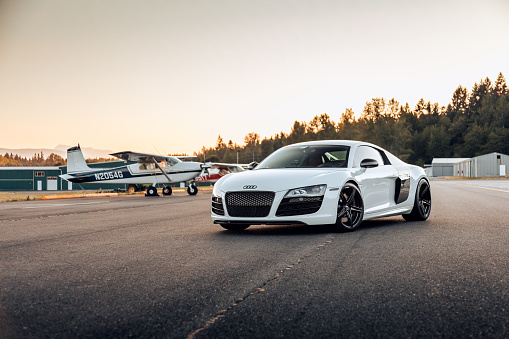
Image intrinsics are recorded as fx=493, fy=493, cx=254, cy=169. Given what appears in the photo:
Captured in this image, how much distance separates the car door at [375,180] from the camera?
8.33 meters

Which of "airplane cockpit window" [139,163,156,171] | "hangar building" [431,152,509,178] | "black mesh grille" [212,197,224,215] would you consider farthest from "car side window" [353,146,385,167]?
"hangar building" [431,152,509,178]

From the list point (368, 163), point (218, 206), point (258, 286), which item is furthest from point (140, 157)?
point (258, 286)

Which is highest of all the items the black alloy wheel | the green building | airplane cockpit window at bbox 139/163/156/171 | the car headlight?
airplane cockpit window at bbox 139/163/156/171

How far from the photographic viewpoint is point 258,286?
3977 mm

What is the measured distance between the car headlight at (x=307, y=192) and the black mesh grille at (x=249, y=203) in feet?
0.92

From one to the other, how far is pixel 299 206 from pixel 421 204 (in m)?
3.43

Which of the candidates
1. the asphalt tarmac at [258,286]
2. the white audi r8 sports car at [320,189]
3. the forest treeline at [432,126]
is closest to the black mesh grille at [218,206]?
the white audi r8 sports car at [320,189]

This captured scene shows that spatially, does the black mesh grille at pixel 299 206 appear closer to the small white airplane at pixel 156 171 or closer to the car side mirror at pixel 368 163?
the car side mirror at pixel 368 163

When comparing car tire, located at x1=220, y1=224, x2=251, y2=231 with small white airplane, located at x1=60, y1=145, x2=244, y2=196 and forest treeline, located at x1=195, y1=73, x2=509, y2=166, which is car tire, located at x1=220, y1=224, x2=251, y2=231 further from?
forest treeline, located at x1=195, y1=73, x2=509, y2=166

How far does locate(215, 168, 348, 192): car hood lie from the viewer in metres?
7.48

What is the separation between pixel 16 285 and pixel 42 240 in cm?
337

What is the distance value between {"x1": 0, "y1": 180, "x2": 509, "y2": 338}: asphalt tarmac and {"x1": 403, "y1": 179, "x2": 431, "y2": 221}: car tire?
6.59 feet

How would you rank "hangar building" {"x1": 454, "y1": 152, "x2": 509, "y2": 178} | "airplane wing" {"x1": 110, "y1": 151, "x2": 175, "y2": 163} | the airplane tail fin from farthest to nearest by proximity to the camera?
1. "hangar building" {"x1": 454, "y1": 152, "x2": 509, "y2": 178}
2. the airplane tail fin
3. "airplane wing" {"x1": 110, "y1": 151, "x2": 175, "y2": 163}

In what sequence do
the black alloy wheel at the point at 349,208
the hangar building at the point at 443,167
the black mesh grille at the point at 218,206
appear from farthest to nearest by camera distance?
the hangar building at the point at 443,167 → the black mesh grille at the point at 218,206 → the black alloy wheel at the point at 349,208
